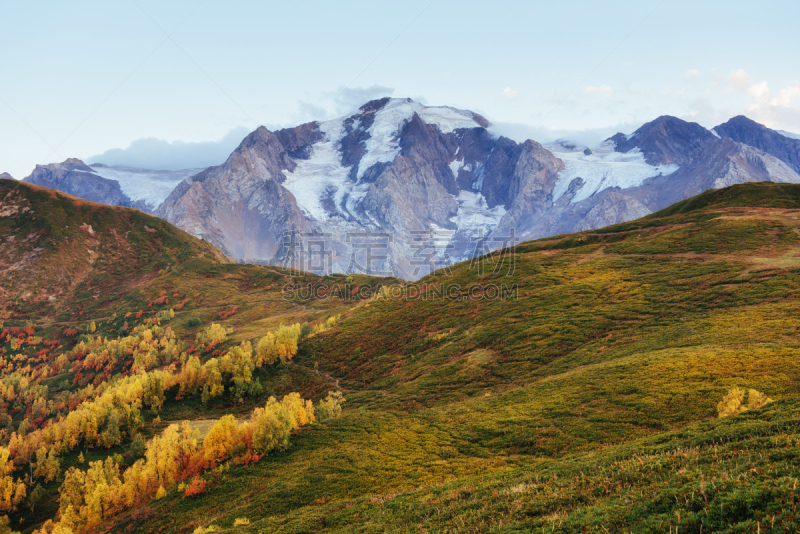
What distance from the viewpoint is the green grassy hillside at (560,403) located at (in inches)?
787

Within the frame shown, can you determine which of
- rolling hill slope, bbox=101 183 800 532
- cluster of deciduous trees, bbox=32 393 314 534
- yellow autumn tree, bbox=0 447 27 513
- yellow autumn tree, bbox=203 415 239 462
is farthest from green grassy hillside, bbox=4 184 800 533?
yellow autumn tree, bbox=203 415 239 462

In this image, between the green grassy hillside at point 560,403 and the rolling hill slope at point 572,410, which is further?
the green grassy hillside at point 560,403

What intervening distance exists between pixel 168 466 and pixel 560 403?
52.7 meters

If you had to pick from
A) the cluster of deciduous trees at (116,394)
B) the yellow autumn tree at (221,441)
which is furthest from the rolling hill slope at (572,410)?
the cluster of deciduous trees at (116,394)

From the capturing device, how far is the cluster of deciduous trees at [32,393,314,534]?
169 ft

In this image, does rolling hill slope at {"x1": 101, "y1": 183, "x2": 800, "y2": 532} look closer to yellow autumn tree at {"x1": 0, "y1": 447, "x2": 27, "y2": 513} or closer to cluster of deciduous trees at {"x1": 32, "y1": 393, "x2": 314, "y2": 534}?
cluster of deciduous trees at {"x1": 32, "y1": 393, "x2": 314, "y2": 534}

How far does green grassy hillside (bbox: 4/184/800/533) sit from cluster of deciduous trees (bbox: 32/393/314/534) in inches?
113

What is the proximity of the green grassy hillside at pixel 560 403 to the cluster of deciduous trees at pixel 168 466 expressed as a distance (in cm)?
287

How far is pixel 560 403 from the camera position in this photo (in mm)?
43875

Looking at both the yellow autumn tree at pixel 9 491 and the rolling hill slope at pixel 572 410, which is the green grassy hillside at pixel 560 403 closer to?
the rolling hill slope at pixel 572 410

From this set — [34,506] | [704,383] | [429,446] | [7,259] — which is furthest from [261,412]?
[7,259]

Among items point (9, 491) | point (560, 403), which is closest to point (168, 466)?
Result: point (9, 491)

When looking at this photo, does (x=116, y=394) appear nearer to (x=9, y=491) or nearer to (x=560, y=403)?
(x=9, y=491)

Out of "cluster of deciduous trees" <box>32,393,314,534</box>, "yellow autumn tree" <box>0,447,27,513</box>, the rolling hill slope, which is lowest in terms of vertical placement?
"yellow autumn tree" <box>0,447,27,513</box>
